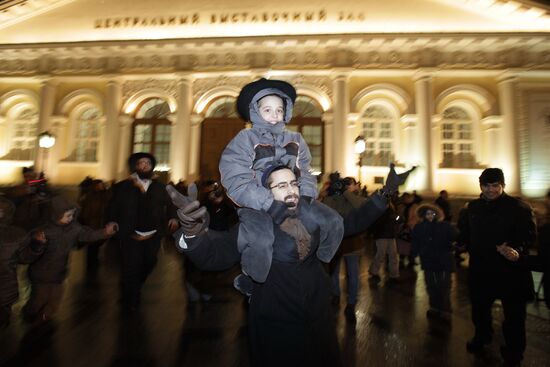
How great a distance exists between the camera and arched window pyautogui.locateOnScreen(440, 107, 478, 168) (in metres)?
13.9

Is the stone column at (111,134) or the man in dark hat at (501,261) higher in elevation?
the stone column at (111,134)

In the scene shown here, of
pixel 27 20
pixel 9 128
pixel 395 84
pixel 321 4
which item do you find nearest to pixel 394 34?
pixel 395 84

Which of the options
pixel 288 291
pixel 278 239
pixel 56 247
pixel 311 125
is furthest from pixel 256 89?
pixel 311 125

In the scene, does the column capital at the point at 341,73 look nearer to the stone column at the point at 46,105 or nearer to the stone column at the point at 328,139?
the stone column at the point at 328,139

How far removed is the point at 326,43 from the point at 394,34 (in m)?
2.62

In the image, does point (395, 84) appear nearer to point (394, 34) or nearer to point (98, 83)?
point (394, 34)

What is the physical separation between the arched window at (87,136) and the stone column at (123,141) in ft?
4.99

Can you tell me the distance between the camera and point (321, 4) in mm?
14148

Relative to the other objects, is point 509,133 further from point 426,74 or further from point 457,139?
point 426,74

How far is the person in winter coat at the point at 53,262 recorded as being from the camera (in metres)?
3.70

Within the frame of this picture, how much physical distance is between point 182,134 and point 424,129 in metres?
9.76

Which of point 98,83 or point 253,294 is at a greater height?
point 98,83

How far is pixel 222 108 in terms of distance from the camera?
1498 cm

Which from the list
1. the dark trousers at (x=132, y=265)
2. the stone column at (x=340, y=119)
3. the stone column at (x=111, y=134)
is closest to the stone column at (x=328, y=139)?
the stone column at (x=340, y=119)
